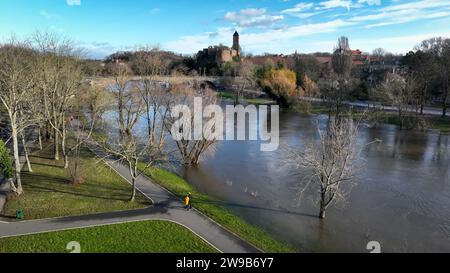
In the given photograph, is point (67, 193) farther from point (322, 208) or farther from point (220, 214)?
point (322, 208)

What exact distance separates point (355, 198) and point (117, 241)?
586 inches

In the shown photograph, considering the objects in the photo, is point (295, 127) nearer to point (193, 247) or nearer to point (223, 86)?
point (193, 247)

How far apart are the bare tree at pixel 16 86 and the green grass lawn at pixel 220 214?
865 cm

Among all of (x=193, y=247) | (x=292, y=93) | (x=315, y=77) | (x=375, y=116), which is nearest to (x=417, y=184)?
(x=193, y=247)

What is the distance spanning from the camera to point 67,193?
2269 cm

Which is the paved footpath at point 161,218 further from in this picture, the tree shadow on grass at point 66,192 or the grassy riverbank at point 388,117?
the grassy riverbank at point 388,117

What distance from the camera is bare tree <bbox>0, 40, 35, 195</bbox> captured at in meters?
22.5

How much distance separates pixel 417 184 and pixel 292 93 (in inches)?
1743

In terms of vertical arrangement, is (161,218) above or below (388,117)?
below

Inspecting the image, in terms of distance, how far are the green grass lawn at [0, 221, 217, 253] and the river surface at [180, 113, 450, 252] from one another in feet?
15.2

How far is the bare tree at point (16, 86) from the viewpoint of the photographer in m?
22.5

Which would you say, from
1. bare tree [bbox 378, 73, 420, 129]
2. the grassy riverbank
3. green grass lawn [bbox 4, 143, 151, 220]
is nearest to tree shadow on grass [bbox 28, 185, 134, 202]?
green grass lawn [bbox 4, 143, 151, 220]

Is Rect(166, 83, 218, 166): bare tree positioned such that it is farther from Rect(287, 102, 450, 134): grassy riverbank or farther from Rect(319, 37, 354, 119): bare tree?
Rect(287, 102, 450, 134): grassy riverbank

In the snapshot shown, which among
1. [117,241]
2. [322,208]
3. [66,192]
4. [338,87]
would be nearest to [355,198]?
[322,208]
